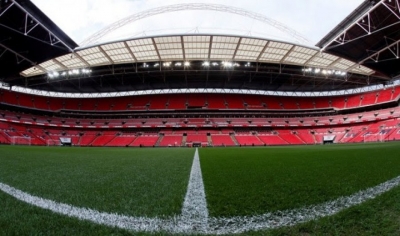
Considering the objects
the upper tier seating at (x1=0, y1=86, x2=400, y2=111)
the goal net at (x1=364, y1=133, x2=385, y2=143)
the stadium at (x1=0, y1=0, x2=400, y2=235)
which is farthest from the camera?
the upper tier seating at (x1=0, y1=86, x2=400, y2=111)

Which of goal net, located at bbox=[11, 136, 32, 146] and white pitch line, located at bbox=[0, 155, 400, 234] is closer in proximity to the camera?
white pitch line, located at bbox=[0, 155, 400, 234]

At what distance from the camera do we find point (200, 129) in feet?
145

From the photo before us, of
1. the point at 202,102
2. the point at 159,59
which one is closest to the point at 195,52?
the point at 159,59

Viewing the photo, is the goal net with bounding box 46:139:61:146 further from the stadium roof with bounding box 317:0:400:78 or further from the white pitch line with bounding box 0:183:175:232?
the white pitch line with bounding box 0:183:175:232

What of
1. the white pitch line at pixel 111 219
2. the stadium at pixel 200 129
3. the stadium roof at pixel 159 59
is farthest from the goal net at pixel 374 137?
the white pitch line at pixel 111 219

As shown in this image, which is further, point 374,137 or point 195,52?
point 374,137

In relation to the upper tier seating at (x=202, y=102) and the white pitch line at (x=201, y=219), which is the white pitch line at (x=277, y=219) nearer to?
the white pitch line at (x=201, y=219)

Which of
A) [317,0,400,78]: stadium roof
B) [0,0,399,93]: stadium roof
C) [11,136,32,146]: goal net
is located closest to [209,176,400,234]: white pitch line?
[317,0,400,78]: stadium roof

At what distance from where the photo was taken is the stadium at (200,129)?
5.32ft

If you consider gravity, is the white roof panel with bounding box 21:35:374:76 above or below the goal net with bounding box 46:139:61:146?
above

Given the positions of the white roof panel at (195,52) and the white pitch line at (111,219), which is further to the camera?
the white roof panel at (195,52)

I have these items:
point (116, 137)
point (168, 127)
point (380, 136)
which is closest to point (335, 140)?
point (380, 136)

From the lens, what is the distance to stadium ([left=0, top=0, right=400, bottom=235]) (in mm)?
1621

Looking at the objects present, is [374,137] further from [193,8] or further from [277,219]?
[277,219]
